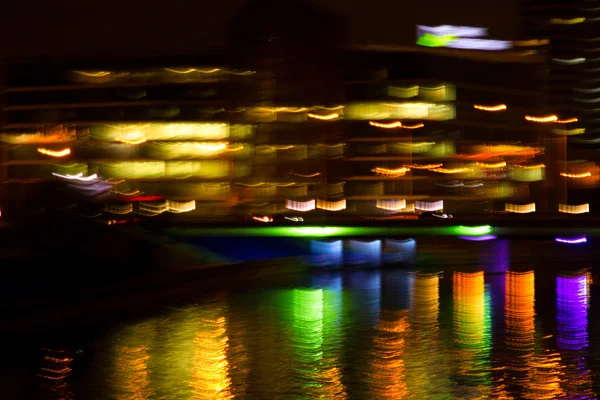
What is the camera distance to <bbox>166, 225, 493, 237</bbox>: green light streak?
3117cm

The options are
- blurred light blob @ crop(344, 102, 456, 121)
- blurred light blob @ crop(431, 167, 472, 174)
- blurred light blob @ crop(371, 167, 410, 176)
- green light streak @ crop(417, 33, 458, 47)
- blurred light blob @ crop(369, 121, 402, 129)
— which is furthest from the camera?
green light streak @ crop(417, 33, 458, 47)

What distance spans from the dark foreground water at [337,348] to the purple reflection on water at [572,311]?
0.10 feet

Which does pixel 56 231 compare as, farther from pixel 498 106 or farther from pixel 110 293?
pixel 498 106

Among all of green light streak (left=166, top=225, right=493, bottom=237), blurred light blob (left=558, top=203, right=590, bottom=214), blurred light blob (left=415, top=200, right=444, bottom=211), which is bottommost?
blurred light blob (left=558, top=203, right=590, bottom=214)

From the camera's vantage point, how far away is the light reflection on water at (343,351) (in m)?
9.09

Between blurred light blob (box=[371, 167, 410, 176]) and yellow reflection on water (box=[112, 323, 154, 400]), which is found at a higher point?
blurred light blob (box=[371, 167, 410, 176])

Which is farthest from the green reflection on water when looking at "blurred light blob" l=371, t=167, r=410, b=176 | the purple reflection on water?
"blurred light blob" l=371, t=167, r=410, b=176

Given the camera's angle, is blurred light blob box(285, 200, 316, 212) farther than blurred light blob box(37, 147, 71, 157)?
No

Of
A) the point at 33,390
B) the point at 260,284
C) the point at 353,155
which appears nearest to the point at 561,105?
the point at 353,155

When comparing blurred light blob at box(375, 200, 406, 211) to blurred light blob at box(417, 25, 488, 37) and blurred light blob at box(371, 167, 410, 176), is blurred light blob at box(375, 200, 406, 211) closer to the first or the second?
blurred light blob at box(371, 167, 410, 176)

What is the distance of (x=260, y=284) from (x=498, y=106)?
5691 cm

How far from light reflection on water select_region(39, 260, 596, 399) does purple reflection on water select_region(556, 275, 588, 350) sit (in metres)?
0.03

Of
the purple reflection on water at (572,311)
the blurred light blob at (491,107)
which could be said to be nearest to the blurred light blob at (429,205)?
the blurred light blob at (491,107)

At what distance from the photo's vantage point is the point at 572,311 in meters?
14.9
